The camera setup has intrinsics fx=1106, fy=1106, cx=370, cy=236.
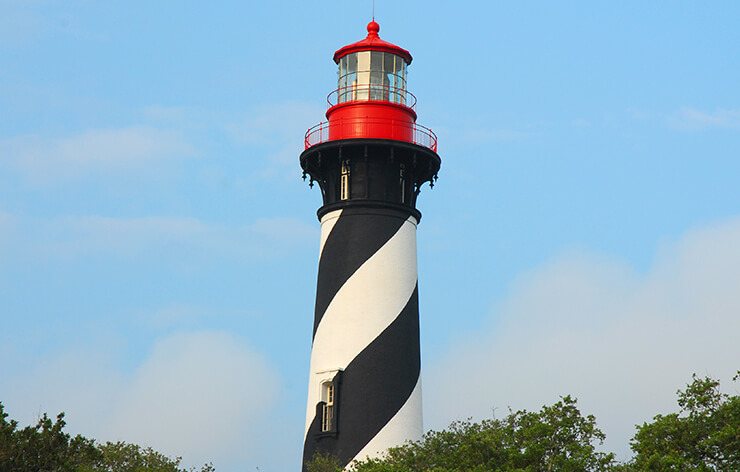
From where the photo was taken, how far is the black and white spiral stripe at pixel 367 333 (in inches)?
1344

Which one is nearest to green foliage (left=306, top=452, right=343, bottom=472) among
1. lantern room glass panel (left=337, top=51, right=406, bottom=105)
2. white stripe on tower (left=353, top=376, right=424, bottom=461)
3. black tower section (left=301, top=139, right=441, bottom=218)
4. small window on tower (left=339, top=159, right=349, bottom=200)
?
white stripe on tower (left=353, top=376, right=424, bottom=461)

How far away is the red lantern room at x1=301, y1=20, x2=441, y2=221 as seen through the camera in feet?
118

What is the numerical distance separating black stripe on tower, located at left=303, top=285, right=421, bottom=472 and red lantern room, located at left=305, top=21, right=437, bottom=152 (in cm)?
623

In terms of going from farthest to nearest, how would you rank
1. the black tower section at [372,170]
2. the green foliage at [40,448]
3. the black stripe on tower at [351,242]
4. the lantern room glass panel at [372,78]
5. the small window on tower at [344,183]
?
the lantern room glass panel at [372,78]
the small window on tower at [344,183]
the black tower section at [372,170]
the black stripe on tower at [351,242]
the green foliage at [40,448]

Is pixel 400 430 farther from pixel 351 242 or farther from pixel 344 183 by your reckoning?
pixel 344 183

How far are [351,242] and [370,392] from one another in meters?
4.86

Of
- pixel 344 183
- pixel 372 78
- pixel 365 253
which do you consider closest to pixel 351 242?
pixel 365 253

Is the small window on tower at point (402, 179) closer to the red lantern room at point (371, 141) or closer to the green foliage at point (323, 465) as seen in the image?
the red lantern room at point (371, 141)

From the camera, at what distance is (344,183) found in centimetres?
3628

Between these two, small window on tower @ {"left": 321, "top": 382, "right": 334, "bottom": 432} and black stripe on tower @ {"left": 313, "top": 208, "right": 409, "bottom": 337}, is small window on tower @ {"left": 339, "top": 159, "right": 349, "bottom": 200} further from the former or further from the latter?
small window on tower @ {"left": 321, "top": 382, "right": 334, "bottom": 432}

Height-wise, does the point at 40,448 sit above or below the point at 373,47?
below

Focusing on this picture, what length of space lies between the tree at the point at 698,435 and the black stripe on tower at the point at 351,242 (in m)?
11.3

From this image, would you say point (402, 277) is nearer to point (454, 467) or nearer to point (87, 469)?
point (454, 467)

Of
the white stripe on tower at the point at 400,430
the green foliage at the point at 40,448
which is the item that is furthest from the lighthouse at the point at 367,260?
the green foliage at the point at 40,448
